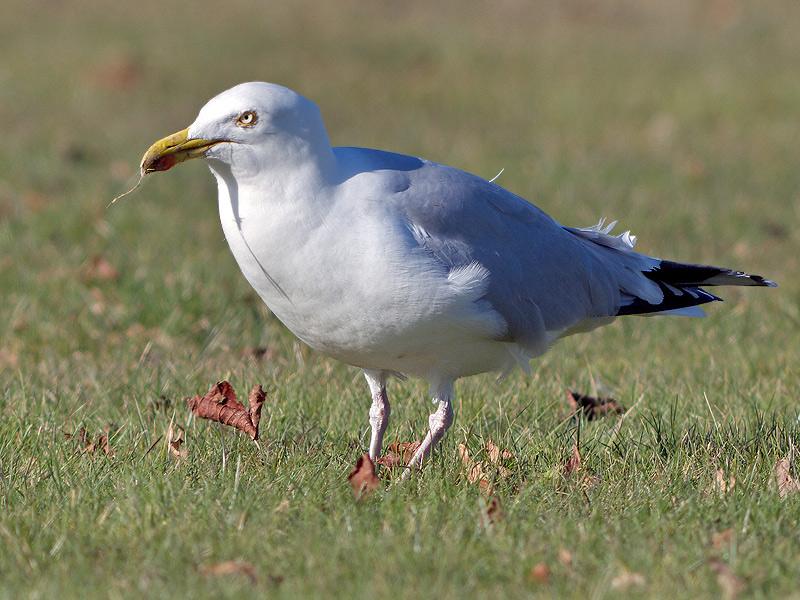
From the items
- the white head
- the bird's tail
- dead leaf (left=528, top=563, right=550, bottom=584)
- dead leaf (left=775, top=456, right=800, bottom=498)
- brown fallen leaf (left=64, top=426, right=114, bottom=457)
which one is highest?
the white head

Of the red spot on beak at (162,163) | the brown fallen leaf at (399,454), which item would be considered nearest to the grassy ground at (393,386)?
the brown fallen leaf at (399,454)

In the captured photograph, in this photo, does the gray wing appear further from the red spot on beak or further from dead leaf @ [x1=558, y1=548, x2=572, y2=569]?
dead leaf @ [x1=558, y1=548, x2=572, y2=569]

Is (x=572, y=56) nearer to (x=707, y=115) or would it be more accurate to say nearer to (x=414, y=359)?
(x=707, y=115)

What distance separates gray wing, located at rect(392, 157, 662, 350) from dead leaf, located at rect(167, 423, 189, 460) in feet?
3.71

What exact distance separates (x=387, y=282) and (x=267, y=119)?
65 cm

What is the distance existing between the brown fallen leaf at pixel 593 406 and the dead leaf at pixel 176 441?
159 cm

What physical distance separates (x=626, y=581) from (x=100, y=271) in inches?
199

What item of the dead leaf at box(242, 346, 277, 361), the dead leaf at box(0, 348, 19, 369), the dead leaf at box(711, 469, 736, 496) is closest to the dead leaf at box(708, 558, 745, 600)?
the dead leaf at box(711, 469, 736, 496)

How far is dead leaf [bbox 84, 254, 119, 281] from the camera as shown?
25.4 ft

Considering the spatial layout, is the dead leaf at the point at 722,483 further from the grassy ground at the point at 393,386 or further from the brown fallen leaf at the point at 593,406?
the brown fallen leaf at the point at 593,406

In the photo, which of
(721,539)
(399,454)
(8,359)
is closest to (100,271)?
(8,359)

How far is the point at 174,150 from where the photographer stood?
167 inches

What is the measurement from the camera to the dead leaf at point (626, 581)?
347cm

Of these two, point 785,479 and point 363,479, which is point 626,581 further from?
point 785,479
